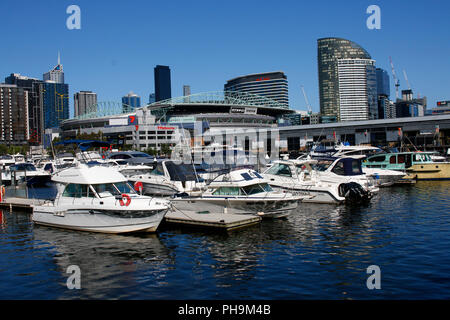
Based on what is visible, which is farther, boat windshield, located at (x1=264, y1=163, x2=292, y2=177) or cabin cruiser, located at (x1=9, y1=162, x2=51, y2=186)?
cabin cruiser, located at (x1=9, y1=162, x2=51, y2=186)

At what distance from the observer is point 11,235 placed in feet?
72.7

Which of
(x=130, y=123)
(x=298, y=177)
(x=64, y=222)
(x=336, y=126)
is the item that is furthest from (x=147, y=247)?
(x=130, y=123)

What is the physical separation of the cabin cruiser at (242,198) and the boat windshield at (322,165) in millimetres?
9644

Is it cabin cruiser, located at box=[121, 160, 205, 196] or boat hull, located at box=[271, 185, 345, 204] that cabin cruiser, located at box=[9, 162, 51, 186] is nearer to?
cabin cruiser, located at box=[121, 160, 205, 196]

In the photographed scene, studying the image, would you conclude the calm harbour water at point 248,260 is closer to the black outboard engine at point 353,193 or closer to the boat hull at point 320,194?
the boat hull at point 320,194

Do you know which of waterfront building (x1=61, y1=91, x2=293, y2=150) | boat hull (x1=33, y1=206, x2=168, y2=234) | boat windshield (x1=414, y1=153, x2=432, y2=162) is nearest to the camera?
boat hull (x1=33, y1=206, x2=168, y2=234)

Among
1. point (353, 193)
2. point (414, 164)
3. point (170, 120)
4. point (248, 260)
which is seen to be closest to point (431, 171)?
point (414, 164)

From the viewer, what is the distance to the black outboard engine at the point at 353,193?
2861 cm

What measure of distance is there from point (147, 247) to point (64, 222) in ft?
20.7

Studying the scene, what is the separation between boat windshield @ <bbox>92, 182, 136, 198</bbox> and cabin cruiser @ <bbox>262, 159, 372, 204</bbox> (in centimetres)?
1247

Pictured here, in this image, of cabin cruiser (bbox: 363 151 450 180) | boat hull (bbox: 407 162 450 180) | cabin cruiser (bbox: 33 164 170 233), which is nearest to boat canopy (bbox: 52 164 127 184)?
cabin cruiser (bbox: 33 164 170 233)

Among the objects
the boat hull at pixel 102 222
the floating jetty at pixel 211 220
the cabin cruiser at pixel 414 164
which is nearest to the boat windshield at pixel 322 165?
the floating jetty at pixel 211 220

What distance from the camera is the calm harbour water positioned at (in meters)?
13.2

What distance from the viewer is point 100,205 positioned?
20.4m
